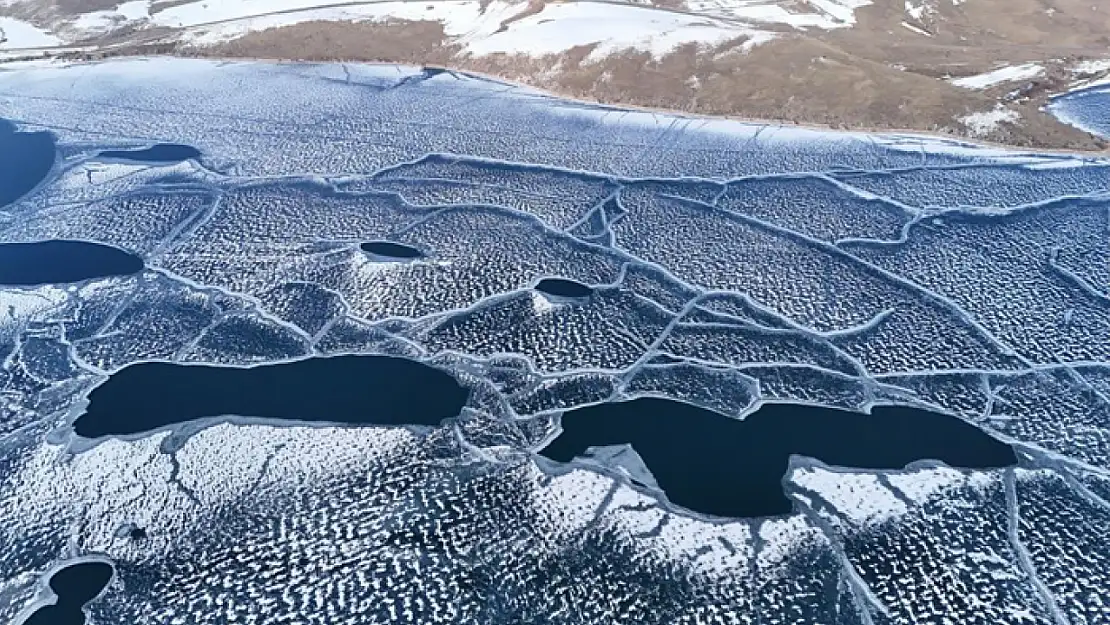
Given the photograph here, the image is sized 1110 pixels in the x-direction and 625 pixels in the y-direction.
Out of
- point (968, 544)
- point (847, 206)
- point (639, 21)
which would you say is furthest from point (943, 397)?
point (639, 21)

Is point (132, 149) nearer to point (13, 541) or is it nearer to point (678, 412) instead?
point (13, 541)

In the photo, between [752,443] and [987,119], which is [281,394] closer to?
[752,443]

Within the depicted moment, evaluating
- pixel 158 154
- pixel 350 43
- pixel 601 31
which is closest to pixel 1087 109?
pixel 601 31

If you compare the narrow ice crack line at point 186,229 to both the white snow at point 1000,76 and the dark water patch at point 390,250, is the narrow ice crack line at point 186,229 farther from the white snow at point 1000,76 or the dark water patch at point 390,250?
the white snow at point 1000,76

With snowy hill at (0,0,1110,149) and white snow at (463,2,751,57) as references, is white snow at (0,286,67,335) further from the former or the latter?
white snow at (463,2,751,57)

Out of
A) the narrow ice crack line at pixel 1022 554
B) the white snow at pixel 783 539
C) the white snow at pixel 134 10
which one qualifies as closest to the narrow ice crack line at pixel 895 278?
the narrow ice crack line at pixel 1022 554

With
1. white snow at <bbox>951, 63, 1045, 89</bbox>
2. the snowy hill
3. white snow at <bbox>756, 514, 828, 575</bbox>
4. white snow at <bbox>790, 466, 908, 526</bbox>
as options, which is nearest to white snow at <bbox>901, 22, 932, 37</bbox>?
the snowy hill
